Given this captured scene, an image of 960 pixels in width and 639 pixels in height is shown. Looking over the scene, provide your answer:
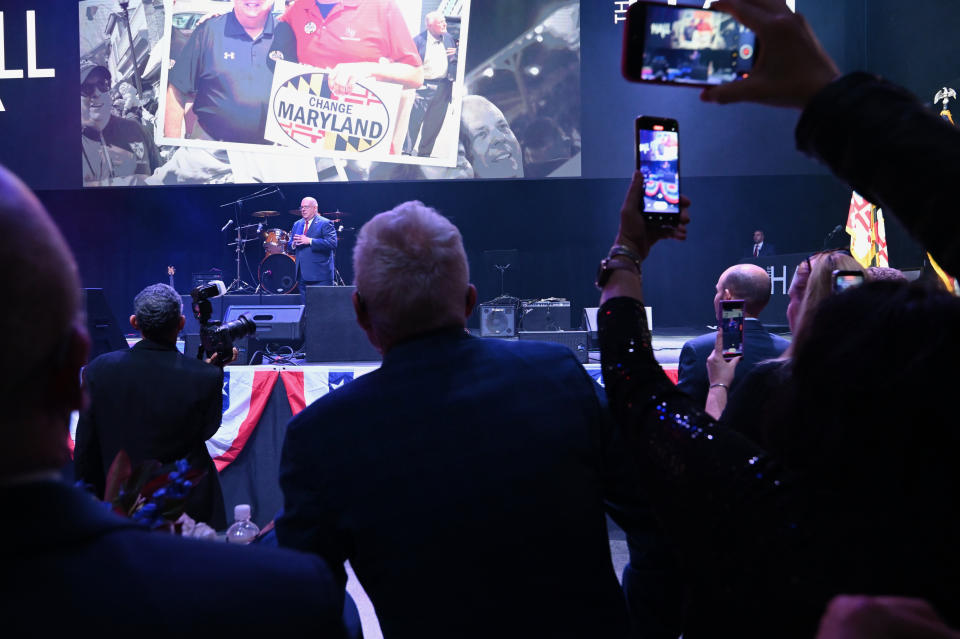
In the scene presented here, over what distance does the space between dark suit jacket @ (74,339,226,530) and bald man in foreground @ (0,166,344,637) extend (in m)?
2.11

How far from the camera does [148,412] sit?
2443 millimetres

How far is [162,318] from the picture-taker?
253 centimetres

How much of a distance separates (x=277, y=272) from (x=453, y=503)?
8761 millimetres

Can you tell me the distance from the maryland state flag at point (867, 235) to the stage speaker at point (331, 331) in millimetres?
5086

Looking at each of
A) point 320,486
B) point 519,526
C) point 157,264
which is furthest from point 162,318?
point 157,264

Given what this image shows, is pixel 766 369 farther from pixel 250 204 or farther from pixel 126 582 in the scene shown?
pixel 250 204

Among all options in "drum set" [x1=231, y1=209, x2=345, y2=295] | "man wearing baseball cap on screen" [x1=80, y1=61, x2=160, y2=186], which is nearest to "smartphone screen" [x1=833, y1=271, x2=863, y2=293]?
"man wearing baseball cap on screen" [x1=80, y1=61, x2=160, y2=186]

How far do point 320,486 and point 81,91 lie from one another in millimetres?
8587

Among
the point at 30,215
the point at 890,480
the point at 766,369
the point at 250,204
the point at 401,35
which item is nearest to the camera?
the point at 30,215

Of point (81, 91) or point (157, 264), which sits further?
point (157, 264)

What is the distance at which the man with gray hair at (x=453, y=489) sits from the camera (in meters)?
0.97

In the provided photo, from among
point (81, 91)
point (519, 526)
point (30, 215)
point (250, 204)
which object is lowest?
point (519, 526)

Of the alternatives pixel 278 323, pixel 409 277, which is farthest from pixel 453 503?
pixel 278 323

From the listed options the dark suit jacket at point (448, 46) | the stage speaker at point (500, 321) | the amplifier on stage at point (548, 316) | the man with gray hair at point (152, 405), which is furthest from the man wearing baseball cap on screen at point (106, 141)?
the man with gray hair at point (152, 405)
